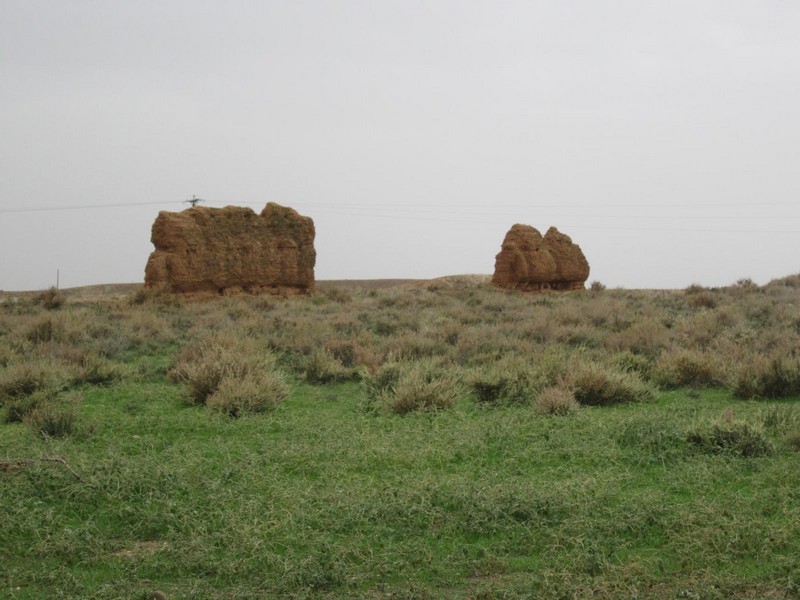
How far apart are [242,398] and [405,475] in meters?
3.27

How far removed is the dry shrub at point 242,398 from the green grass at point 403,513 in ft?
2.52

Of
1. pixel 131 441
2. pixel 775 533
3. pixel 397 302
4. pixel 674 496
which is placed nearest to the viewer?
pixel 775 533

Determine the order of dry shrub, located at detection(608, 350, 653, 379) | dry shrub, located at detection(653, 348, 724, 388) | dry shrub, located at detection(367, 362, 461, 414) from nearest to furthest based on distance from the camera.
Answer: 1. dry shrub, located at detection(367, 362, 461, 414)
2. dry shrub, located at detection(653, 348, 724, 388)
3. dry shrub, located at detection(608, 350, 653, 379)

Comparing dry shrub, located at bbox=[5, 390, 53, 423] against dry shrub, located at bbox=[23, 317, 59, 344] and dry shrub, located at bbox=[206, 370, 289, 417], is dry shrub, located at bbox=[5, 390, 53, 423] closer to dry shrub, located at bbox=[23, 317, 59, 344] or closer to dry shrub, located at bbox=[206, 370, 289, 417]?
dry shrub, located at bbox=[206, 370, 289, 417]

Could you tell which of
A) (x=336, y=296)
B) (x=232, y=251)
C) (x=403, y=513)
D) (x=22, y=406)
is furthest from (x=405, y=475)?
(x=336, y=296)

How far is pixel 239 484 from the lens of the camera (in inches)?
236

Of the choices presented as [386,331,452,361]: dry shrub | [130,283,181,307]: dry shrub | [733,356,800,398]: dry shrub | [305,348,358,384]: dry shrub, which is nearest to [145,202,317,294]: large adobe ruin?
[130,283,181,307]: dry shrub

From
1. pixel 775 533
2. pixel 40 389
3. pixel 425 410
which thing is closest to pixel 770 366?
pixel 425 410

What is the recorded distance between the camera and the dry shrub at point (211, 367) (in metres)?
9.71

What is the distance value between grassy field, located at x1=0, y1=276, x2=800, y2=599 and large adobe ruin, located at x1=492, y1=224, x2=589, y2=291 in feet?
85.1

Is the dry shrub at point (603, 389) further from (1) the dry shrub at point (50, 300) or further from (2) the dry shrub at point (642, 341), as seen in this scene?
(1) the dry shrub at point (50, 300)

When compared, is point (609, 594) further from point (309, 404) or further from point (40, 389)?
point (40, 389)

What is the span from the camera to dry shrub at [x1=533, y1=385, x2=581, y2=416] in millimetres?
8594

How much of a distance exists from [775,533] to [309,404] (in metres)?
6.14
